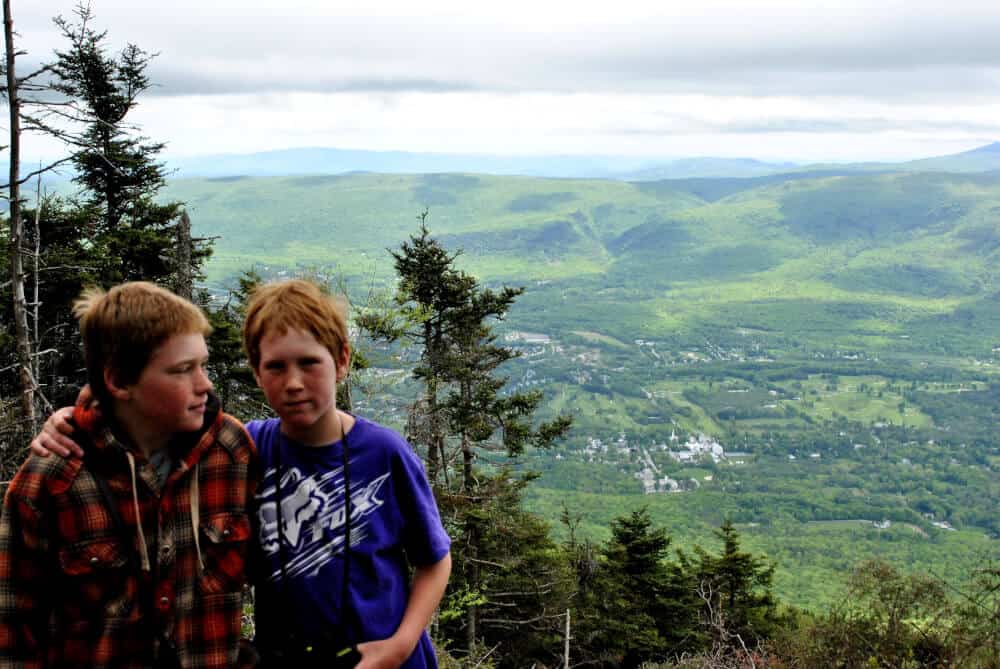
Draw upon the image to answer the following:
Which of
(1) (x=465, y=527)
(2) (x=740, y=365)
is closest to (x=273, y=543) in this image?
(1) (x=465, y=527)

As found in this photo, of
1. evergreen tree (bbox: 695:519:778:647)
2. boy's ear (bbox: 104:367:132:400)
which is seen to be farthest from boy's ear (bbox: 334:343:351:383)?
evergreen tree (bbox: 695:519:778:647)

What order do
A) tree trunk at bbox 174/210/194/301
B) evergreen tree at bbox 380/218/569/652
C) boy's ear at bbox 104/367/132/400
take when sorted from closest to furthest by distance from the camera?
boy's ear at bbox 104/367/132/400 < tree trunk at bbox 174/210/194/301 < evergreen tree at bbox 380/218/569/652

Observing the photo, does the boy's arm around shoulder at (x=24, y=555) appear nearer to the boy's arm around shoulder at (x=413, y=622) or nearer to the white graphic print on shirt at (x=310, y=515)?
the white graphic print on shirt at (x=310, y=515)

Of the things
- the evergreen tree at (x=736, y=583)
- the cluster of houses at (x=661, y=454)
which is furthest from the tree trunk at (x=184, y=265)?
the cluster of houses at (x=661, y=454)

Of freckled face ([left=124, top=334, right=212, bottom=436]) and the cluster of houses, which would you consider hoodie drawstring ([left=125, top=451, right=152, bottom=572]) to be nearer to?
freckled face ([left=124, top=334, right=212, bottom=436])

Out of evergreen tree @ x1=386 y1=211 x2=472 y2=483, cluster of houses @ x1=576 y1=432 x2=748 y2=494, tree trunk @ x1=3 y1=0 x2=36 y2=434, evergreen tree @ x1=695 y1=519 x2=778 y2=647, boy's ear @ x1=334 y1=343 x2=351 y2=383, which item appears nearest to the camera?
boy's ear @ x1=334 y1=343 x2=351 y2=383

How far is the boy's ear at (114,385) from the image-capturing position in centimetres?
211

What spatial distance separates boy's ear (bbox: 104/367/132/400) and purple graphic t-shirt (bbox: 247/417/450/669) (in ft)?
1.37

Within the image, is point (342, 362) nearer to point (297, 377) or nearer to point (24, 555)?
point (297, 377)

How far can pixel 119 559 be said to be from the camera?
2.04 metres

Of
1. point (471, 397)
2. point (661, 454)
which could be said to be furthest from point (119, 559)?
point (661, 454)

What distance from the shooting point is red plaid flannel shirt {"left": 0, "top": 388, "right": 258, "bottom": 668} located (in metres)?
2.01

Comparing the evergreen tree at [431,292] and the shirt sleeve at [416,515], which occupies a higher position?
the shirt sleeve at [416,515]

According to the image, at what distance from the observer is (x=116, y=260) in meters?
14.6
